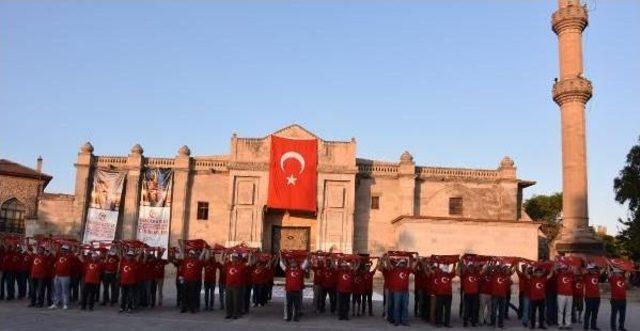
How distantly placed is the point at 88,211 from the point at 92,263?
20882 mm

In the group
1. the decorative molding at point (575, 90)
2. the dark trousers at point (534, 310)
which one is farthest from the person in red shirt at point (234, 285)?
the decorative molding at point (575, 90)

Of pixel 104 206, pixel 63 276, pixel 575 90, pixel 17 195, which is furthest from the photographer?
pixel 17 195

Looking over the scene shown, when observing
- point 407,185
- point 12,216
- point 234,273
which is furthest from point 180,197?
point 234,273

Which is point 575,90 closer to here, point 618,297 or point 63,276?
point 618,297

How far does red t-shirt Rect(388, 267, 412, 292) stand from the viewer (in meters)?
14.4

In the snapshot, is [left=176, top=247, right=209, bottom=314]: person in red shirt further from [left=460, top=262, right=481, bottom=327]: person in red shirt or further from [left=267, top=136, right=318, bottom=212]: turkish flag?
[left=267, top=136, right=318, bottom=212]: turkish flag

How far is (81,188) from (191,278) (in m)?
22.2

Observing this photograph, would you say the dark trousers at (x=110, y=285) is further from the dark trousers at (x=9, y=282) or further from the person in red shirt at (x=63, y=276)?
the dark trousers at (x=9, y=282)

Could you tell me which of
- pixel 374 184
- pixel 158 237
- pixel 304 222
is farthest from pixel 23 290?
pixel 374 184

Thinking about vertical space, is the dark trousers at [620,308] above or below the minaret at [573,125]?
below

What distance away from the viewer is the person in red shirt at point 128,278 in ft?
47.8

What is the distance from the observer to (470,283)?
14547mm

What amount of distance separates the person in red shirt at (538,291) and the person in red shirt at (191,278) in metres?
8.62

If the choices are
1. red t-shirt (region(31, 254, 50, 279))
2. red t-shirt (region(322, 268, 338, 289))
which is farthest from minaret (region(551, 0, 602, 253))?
red t-shirt (region(31, 254, 50, 279))
